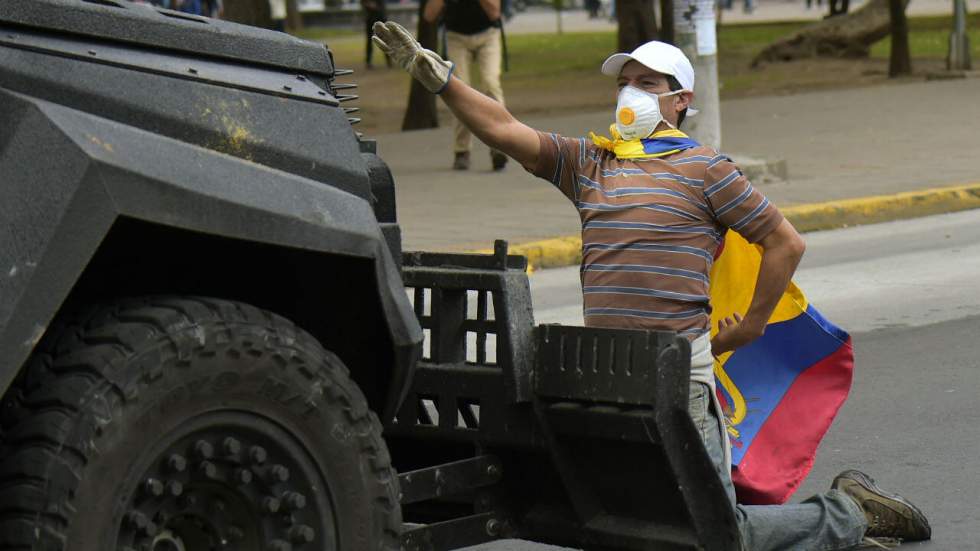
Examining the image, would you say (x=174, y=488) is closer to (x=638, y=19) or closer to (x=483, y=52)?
(x=483, y=52)

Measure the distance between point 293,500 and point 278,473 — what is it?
0.20 feet

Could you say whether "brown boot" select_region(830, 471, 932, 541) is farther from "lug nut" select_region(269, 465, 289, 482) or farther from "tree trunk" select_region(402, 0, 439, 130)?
"tree trunk" select_region(402, 0, 439, 130)

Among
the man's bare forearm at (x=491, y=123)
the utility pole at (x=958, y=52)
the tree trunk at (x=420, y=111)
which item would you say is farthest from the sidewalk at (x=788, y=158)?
the man's bare forearm at (x=491, y=123)

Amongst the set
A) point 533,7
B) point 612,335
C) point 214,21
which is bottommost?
point 533,7

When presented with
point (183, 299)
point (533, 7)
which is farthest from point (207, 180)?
point (533, 7)

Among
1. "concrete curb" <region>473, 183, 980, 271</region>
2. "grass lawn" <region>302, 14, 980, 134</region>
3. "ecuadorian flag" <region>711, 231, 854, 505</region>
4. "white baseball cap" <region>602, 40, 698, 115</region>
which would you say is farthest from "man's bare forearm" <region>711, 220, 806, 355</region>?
"grass lawn" <region>302, 14, 980, 134</region>

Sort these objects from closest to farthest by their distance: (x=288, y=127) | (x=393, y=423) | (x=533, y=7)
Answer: (x=288, y=127), (x=393, y=423), (x=533, y=7)

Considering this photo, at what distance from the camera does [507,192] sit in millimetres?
13102

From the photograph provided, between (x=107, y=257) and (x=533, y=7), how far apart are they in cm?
7731

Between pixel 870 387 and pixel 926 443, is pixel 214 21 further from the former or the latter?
pixel 870 387

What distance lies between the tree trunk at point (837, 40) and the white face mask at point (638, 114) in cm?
2429

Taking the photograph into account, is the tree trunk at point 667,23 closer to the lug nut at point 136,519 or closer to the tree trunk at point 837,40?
the tree trunk at point 837,40

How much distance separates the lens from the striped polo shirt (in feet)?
13.8

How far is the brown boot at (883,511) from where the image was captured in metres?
4.81
